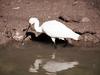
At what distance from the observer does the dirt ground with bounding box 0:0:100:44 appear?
11.1 metres

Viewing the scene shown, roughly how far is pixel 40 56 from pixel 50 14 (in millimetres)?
2703

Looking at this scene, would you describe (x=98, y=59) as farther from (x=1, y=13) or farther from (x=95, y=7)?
(x=1, y=13)

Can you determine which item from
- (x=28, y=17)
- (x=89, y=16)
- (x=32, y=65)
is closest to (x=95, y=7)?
(x=89, y=16)

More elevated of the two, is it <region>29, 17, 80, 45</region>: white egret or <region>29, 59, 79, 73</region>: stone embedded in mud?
<region>29, 17, 80, 45</region>: white egret

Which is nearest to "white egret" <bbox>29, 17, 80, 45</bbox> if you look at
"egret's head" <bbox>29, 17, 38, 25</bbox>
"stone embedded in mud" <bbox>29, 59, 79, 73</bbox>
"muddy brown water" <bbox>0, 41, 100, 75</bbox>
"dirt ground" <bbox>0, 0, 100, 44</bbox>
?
"muddy brown water" <bbox>0, 41, 100, 75</bbox>

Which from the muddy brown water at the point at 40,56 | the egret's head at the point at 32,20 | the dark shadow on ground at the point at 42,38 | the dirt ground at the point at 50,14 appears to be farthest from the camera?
the dirt ground at the point at 50,14

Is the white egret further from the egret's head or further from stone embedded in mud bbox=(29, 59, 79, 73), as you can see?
stone embedded in mud bbox=(29, 59, 79, 73)

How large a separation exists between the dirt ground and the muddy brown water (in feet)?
2.18

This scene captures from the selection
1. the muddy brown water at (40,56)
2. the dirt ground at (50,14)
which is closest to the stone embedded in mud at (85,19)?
the dirt ground at (50,14)

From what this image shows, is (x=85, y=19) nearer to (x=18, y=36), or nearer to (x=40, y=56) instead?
(x=18, y=36)

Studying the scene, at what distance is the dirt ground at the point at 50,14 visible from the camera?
11.1 meters

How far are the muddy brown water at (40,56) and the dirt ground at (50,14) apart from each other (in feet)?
2.18

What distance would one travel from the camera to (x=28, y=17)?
464 inches

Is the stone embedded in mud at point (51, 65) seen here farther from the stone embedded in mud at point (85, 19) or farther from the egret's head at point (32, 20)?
the stone embedded in mud at point (85, 19)
